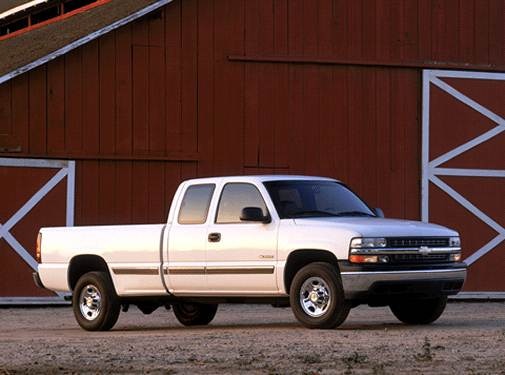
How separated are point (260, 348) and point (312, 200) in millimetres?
3590

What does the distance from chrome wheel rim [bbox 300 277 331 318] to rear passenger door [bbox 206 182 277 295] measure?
0.46 m

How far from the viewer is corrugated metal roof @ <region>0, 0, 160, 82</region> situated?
24.3 m

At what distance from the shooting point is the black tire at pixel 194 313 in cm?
1781

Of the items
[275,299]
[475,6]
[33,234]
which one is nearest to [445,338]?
[275,299]

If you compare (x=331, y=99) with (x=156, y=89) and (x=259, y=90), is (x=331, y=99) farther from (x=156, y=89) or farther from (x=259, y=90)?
(x=156, y=89)

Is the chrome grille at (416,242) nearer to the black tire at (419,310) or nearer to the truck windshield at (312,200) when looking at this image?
the black tire at (419,310)

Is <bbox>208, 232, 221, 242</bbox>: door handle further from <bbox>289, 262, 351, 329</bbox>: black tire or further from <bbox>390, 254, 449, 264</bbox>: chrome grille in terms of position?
<bbox>390, 254, 449, 264</bbox>: chrome grille

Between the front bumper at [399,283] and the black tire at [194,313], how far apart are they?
10.9 feet

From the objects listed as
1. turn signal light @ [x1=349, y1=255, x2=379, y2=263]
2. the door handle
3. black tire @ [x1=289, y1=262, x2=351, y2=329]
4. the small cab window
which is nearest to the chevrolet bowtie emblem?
turn signal light @ [x1=349, y1=255, x2=379, y2=263]

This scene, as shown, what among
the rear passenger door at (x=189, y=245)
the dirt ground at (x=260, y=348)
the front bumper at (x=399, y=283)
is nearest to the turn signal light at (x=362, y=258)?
the front bumper at (x=399, y=283)

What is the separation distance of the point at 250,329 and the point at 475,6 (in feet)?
38.0

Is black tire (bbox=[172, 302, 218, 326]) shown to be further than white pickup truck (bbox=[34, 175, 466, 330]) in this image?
Yes

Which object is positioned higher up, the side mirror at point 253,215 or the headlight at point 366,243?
the side mirror at point 253,215

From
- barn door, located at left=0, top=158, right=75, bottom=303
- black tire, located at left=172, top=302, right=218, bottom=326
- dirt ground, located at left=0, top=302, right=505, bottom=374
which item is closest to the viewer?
dirt ground, located at left=0, top=302, right=505, bottom=374
